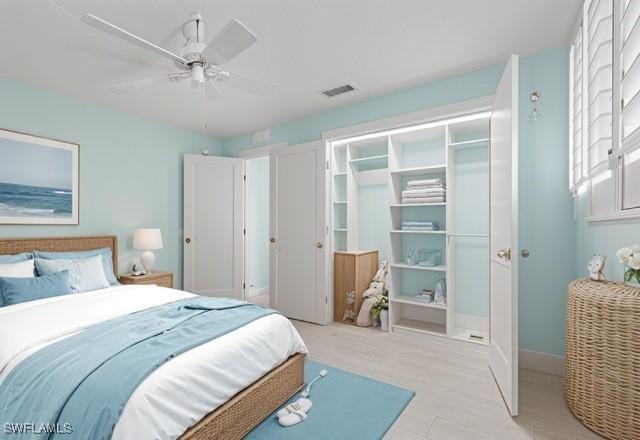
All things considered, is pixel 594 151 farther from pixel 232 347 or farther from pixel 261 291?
pixel 261 291

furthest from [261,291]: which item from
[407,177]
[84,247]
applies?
[407,177]

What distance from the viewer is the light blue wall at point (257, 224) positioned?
5.29 m

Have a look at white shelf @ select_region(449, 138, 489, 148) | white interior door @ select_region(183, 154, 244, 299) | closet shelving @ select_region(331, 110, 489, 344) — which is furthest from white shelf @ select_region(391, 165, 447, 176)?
white interior door @ select_region(183, 154, 244, 299)

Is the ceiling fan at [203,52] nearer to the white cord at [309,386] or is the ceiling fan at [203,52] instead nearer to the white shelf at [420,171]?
the white shelf at [420,171]

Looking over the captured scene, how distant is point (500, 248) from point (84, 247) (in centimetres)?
400

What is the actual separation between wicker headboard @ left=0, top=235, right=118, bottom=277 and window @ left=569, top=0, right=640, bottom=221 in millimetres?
4405

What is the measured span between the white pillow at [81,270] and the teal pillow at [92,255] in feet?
0.34

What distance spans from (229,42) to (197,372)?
1.75m

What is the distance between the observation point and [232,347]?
1.67 metres

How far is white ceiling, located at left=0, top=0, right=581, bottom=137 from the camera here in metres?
1.97

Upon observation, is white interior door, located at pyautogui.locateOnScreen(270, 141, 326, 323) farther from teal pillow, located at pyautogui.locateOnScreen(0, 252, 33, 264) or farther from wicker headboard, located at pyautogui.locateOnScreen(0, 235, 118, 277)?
teal pillow, located at pyautogui.locateOnScreen(0, 252, 33, 264)

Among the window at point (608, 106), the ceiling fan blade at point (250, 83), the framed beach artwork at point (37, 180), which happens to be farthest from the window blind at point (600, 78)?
the framed beach artwork at point (37, 180)

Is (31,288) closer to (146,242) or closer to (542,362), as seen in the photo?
(146,242)

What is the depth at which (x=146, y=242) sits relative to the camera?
364 cm
